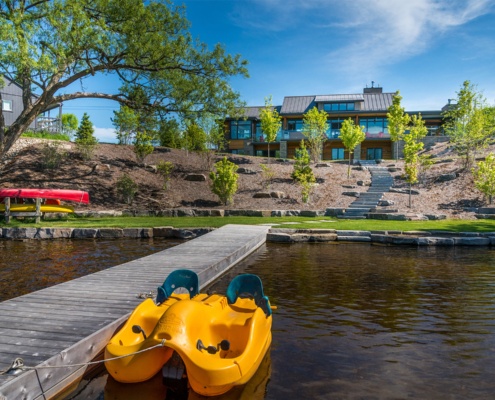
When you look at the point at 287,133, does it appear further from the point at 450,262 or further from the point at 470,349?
the point at 470,349

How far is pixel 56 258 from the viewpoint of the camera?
37.3 feet

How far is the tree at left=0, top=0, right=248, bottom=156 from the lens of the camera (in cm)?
1496

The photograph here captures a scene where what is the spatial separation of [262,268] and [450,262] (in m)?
5.17

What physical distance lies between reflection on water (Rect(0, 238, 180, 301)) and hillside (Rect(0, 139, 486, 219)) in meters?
8.13

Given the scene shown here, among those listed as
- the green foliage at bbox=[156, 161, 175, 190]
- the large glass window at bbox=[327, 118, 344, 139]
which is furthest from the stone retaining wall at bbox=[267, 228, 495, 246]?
the large glass window at bbox=[327, 118, 344, 139]

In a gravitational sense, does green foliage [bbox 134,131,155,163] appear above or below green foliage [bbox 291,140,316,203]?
above

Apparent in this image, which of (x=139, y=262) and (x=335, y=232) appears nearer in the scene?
(x=139, y=262)

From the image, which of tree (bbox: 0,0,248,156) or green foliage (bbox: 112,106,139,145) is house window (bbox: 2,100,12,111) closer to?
green foliage (bbox: 112,106,139,145)

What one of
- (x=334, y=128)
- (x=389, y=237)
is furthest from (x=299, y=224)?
(x=334, y=128)

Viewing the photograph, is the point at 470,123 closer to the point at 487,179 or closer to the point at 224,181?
the point at 487,179

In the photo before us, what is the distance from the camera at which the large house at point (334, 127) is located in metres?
45.3

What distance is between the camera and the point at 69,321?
505 centimetres

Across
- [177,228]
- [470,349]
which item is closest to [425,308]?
[470,349]

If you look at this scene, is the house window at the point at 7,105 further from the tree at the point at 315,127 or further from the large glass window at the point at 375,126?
the large glass window at the point at 375,126
